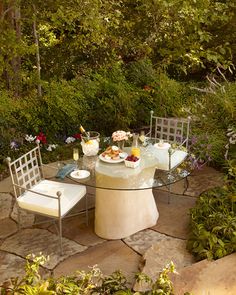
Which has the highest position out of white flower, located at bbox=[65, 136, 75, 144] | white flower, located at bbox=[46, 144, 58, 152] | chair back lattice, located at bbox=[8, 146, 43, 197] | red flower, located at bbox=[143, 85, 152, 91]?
red flower, located at bbox=[143, 85, 152, 91]

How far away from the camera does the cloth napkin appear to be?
3803 mm

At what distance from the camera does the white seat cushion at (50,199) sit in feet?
11.9

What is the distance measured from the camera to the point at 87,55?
7094 millimetres

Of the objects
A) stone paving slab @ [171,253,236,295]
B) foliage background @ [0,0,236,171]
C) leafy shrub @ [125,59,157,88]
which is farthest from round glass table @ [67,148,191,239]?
leafy shrub @ [125,59,157,88]

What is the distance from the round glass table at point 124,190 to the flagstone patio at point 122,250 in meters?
0.11

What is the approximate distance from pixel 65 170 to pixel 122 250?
2.98ft

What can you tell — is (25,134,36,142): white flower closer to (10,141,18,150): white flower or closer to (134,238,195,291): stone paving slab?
(10,141,18,150): white flower

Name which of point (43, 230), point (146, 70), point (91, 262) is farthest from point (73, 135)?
point (91, 262)

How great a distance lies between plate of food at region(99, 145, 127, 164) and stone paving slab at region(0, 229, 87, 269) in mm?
838

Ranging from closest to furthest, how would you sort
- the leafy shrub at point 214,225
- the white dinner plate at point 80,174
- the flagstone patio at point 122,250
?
the flagstone patio at point 122,250 → the leafy shrub at point 214,225 → the white dinner plate at point 80,174

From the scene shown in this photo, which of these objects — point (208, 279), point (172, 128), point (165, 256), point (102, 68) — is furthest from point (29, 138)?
point (208, 279)

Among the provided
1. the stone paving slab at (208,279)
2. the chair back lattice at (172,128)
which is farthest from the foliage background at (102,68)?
the stone paving slab at (208,279)

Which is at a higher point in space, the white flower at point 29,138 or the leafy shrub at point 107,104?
the leafy shrub at point 107,104

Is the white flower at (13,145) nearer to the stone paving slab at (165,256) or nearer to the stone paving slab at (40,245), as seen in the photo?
the stone paving slab at (40,245)
